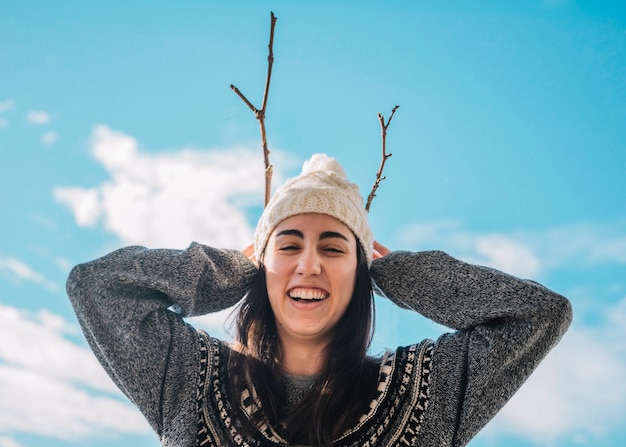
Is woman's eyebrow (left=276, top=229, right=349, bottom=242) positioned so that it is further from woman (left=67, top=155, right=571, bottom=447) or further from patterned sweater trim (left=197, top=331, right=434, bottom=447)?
patterned sweater trim (left=197, top=331, right=434, bottom=447)

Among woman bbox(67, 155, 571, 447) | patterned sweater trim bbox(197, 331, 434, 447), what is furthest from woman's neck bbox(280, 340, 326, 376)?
patterned sweater trim bbox(197, 331, 434, 447)

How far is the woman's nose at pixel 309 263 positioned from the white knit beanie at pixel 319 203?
0.58 ft

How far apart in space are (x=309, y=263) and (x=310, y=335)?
0.91 ft

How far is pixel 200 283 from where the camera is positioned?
281 centimetres

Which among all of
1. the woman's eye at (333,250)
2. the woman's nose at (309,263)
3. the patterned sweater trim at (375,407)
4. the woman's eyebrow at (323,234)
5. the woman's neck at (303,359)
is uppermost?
the woman's eyebrow at (323,234)

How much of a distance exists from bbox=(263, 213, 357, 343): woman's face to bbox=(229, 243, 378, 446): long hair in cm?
7

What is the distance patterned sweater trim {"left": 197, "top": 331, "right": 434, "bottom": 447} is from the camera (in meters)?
2.48

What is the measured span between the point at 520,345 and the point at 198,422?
1.12m

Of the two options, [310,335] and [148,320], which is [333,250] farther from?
[148,320]

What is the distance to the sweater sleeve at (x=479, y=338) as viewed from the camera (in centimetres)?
249

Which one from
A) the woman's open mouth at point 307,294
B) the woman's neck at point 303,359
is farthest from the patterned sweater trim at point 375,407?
the woman's open mouth at point 307,294

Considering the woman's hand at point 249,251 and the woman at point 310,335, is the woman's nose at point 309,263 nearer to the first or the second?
the woman at point 310,335

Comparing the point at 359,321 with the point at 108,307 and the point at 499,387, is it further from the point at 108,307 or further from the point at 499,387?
the point at 108,307

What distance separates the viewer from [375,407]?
2.54 m
